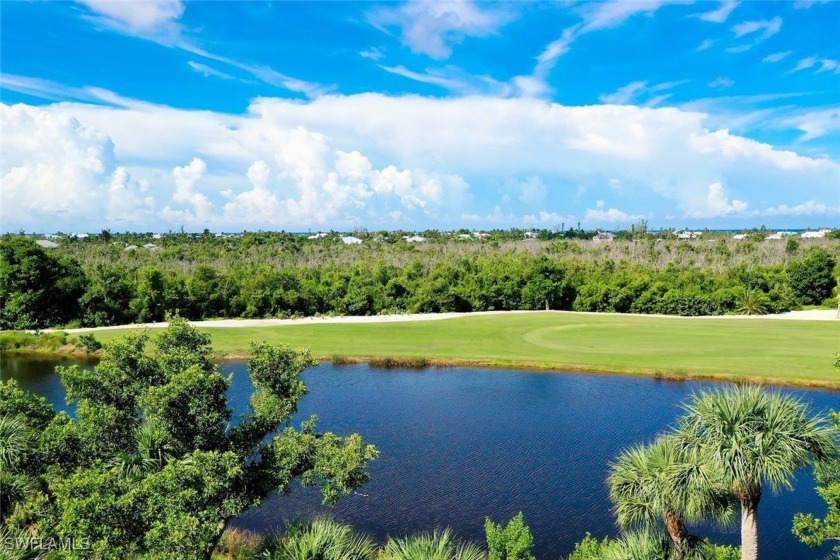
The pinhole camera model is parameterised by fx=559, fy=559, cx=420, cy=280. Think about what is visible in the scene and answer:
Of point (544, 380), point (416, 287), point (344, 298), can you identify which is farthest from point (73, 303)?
point (544, 380)

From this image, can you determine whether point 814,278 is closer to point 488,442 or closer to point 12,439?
point 488,442

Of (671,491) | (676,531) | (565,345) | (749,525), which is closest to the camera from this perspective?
(749,525)

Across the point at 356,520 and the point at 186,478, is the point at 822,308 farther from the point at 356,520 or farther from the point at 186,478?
the point at 186,478

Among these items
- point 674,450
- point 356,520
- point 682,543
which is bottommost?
point 356,520

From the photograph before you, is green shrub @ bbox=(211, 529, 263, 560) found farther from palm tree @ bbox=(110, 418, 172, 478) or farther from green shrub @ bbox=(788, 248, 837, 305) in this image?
green shrub @ bbox=(788, 248, 837, 305)

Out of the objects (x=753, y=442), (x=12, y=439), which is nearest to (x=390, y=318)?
(x=12, y=439)

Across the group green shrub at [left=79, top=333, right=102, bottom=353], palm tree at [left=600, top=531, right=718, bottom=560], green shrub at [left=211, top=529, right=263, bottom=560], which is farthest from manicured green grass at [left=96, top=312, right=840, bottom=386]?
palm tree at [left=600, top=531, right=718, bottom=560]

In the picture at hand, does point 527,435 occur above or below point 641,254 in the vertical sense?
below
